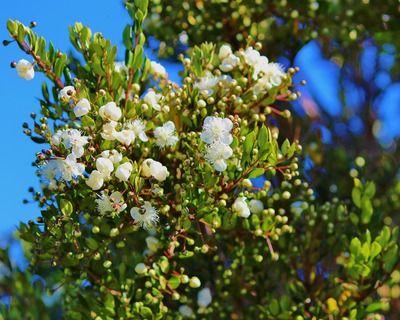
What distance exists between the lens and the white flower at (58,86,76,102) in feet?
9.53

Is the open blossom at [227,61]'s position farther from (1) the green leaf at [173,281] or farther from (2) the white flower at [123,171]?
(1) the green leaf at [173,281]

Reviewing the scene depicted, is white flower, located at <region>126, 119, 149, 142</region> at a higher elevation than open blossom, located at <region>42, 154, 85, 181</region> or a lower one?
higher

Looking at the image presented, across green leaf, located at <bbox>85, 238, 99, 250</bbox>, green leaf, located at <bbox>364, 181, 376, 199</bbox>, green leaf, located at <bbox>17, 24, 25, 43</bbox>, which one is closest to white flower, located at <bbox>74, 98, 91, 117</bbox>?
green leaf, located at <bbox>17, 24, 25, 43</bbox>

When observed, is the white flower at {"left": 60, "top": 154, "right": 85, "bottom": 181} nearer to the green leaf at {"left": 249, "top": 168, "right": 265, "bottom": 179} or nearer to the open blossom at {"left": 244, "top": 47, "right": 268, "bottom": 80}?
the green leaf at {"left": 249, "top": 168, "right": 265, "bottom": 179}

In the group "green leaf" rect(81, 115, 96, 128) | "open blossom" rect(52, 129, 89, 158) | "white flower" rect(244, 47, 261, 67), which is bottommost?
"open blossom" rect(52, 129, 89, 158)

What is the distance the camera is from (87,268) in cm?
337

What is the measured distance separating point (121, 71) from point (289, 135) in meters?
1.84

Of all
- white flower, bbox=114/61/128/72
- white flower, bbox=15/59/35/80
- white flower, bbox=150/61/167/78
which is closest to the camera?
white flower, bbox=15/59/35/80

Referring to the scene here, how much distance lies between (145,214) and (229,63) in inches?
35.2

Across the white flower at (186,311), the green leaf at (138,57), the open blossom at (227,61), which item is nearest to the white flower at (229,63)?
the open blossom at (227,61)

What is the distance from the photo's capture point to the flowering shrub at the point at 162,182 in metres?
2.90

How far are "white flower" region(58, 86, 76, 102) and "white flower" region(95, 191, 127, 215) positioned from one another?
38cm

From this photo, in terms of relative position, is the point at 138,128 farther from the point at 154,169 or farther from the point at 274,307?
the point at 274,307

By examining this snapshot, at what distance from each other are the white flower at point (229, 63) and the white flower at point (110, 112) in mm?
691
